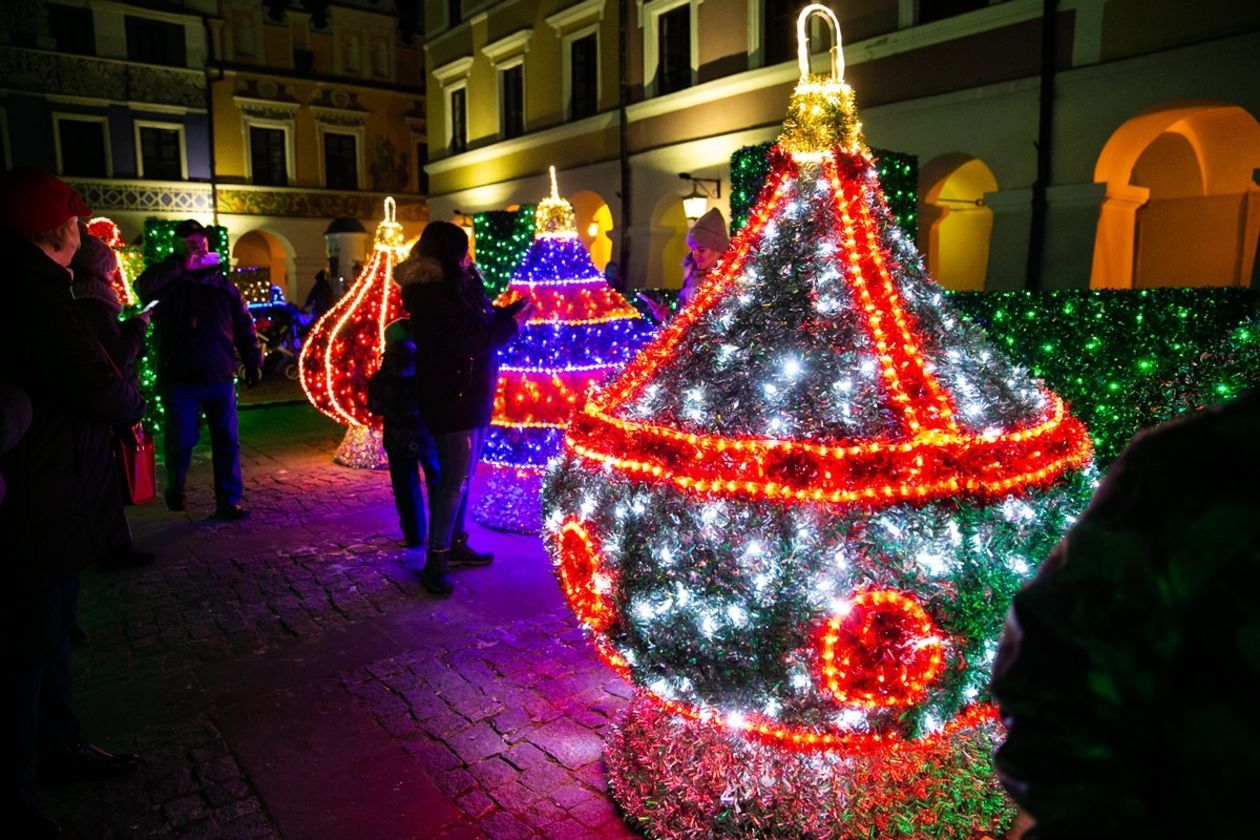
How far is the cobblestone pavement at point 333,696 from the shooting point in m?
2.98

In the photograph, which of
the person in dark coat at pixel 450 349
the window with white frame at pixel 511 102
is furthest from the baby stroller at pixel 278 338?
the person in dark coat at pixel 450 349

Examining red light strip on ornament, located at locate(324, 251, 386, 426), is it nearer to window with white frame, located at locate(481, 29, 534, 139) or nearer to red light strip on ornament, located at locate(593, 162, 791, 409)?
red light strip on ornament, located at locate(593, 162, 791, 409)

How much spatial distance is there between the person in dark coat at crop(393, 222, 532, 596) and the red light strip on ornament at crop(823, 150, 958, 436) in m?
2.61

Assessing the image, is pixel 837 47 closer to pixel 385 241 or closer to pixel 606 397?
pixel 606 397

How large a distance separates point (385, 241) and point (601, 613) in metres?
6.55

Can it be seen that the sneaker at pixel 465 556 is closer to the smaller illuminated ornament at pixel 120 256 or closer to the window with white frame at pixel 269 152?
the smaller illuminated ornament at pixel 120 256

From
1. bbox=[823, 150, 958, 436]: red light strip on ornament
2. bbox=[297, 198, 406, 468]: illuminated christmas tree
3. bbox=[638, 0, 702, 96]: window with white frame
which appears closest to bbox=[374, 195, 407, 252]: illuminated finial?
bbox=[297, 198, 406, 468]: illuminated christmas tree

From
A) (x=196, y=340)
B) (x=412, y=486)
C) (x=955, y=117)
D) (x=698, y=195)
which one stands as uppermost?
(x=955, y=117)

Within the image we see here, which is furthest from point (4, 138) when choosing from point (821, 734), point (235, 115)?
point (821, 734)

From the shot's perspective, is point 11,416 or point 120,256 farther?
point 120,256

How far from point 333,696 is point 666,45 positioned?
15545 mm

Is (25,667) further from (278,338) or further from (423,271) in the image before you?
(278,338)

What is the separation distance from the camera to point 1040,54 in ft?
34.3

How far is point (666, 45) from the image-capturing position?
53.8 ft
